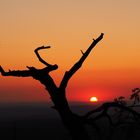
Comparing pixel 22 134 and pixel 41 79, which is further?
pixel 22 134

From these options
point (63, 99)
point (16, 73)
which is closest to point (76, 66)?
A: point (63, 99)

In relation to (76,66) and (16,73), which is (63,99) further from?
(16,73)

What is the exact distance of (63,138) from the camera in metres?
64.2

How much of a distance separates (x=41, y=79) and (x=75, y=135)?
1.24 metres

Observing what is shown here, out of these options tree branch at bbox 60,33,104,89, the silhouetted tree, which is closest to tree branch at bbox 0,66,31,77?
the silhouetted tree

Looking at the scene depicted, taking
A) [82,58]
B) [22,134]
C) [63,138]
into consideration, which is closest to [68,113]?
[82,58]

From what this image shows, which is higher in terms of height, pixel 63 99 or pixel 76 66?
pixel 76 66

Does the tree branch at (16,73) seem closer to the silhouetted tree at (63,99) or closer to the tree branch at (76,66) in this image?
the silhouetted tree at (63,99)

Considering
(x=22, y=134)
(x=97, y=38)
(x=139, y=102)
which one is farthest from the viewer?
(x=22, y=134)

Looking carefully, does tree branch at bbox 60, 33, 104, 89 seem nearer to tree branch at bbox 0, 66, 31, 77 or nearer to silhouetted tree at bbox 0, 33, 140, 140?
silhouetted tree at bbox 0, 33, 140, 140

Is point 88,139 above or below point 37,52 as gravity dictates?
below

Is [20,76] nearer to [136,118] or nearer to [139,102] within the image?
[136,118]

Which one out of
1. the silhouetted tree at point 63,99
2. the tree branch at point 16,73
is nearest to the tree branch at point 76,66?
the silhouetted tree at point 63,99

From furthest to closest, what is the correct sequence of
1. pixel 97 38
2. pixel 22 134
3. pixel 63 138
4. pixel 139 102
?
pixel 22 134 → pixel 63 138 → pixel 139 102 → pixel 97 38
